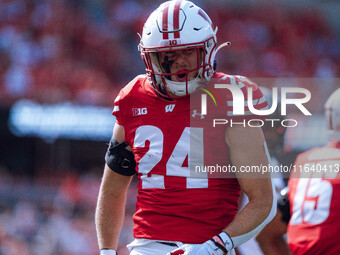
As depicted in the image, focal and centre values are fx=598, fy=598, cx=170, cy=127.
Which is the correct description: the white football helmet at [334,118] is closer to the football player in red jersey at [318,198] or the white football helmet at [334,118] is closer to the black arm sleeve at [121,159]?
the football player in red jersey at [318,198]

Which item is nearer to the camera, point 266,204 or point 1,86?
point 266,204

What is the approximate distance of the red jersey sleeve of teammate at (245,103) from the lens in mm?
2305

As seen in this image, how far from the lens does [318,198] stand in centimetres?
271

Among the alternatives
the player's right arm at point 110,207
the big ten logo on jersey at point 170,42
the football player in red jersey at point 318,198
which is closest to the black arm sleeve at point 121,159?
the player's right arm at point 110,207

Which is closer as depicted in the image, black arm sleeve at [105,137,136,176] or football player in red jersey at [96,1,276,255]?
football player in red jersey at [96,1,276,255]

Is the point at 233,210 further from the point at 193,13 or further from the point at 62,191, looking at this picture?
the point at 62,191

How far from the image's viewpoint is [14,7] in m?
11.0

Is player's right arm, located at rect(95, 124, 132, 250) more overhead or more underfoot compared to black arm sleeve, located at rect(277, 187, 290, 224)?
more overhead

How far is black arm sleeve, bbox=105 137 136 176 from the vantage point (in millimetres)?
2637

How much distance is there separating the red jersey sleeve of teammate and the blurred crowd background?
14.8ft

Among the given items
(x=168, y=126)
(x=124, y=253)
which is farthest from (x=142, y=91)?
(x=124, y=253)

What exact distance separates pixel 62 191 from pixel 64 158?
482 millimetres

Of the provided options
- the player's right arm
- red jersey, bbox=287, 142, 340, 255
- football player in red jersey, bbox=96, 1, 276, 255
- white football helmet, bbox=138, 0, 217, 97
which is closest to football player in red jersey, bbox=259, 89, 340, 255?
red jersey, bbox=287, 142, 340, 255

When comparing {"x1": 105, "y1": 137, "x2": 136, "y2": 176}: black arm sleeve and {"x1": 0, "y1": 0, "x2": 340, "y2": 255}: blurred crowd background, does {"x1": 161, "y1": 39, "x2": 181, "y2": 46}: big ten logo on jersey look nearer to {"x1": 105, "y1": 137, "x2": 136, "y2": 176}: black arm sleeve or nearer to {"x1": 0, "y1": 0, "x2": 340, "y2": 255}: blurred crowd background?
{"x1": 105, "y1": 137, "x2": 136, "y2": 176}: black arm sleeve
